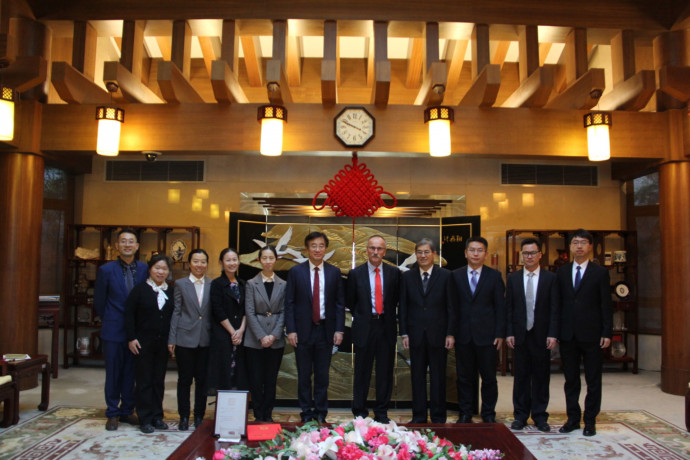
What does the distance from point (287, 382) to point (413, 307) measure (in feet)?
4.39

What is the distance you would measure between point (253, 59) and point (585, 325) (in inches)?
177

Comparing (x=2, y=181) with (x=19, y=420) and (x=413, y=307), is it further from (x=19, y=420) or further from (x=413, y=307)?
(x=413, y=307)

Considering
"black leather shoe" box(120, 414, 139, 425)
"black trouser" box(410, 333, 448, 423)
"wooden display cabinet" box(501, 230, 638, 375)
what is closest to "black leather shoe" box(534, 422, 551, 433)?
"black trouser" box(410, 333, 448, 423)

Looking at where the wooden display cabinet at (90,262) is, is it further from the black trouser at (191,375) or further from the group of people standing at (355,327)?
the black trouser at (191,375)

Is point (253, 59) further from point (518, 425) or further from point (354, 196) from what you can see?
point (518, 425)

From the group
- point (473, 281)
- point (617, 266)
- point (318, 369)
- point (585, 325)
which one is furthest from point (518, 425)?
point (617, 266)

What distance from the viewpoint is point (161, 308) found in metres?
3.78

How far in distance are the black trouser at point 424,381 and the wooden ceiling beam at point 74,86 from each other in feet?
11.2

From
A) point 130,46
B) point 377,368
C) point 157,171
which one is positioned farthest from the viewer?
point 157,171

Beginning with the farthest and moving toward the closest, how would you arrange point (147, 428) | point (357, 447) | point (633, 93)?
1. point (633, 93)
2. point (147, 428)
3. point (357, 447)

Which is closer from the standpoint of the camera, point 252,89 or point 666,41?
point 666,41

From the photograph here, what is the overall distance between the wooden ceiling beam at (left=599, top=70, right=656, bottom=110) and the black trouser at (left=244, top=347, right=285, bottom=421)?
3.62m

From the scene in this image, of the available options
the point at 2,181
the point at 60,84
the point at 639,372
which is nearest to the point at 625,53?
the point at 639,372

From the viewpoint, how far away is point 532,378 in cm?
389
